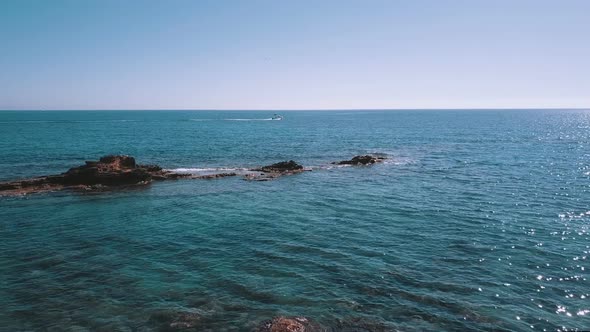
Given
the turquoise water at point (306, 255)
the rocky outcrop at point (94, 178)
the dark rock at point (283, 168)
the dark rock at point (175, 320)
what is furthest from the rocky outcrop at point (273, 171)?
the dark rock at point (175, 320)

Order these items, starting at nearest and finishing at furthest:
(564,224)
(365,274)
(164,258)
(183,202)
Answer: (365,274) → (164,258) → (564,224) → (183,202)

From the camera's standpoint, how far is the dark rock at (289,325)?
46.9 ft

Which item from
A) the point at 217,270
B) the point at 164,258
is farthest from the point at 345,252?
the point at 164,258

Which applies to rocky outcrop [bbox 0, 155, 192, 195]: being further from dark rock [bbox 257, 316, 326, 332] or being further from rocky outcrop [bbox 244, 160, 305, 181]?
dark rock [bbox 257, 316, 326, 332]

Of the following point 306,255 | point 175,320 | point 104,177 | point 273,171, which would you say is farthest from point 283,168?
point 175,320

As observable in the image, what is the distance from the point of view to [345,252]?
23.0 meters

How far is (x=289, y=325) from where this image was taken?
1453 centimetres

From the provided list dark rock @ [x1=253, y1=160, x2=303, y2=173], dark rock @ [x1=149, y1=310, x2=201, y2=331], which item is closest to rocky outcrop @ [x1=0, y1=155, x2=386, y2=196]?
dark rock @ [x1=253, y1=160, x2=303, y2=173]

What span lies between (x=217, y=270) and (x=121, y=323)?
594 centimetres

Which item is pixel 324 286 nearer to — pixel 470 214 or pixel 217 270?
Answer: pixel 217 270

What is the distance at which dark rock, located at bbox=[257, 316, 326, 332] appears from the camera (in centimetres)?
1428

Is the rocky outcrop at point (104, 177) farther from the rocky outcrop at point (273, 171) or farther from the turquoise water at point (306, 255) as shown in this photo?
the turquoise water at point (306, 255)

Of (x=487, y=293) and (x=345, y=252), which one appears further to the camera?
(x=345, y=252)

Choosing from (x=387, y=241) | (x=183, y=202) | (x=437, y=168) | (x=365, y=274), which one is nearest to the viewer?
(x=365, y=274)
